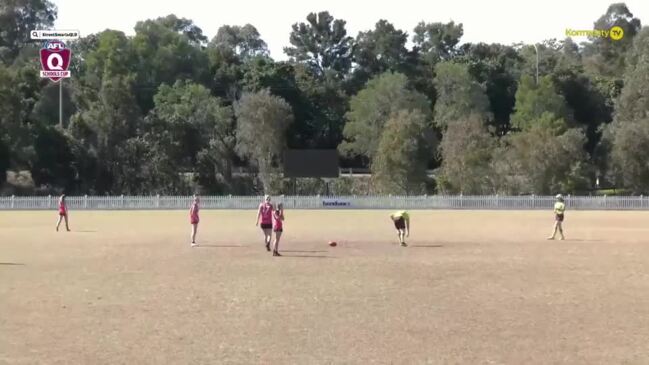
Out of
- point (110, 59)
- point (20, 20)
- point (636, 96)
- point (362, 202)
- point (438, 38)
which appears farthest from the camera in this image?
point (20, 20)

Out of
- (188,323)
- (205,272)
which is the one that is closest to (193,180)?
(205,272)

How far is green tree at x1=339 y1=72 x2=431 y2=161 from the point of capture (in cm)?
6650

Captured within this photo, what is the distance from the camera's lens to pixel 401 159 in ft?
185

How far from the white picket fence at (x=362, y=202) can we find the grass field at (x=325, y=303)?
27587 millimetres

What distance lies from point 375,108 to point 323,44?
26561 millimetres

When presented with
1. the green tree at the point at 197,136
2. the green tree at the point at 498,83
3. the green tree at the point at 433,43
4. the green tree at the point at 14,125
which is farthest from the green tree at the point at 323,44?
the green tree at the point at 14,125

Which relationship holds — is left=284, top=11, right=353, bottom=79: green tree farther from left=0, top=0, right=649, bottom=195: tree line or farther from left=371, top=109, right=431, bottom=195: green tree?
left=371, top=109, right=431, bottom=195: green tree

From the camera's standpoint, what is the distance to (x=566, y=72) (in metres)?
77.9

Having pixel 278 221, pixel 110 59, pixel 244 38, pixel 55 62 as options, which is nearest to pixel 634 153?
pixel 278 221

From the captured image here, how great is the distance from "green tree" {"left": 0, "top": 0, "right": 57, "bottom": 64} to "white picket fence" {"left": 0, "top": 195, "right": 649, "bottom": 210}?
5351 centimetres

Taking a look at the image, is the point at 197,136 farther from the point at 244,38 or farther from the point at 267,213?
the point at 244,38

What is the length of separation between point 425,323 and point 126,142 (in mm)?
52599

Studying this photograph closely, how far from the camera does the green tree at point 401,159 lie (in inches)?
2219

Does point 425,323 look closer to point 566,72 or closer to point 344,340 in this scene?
point 344,340
